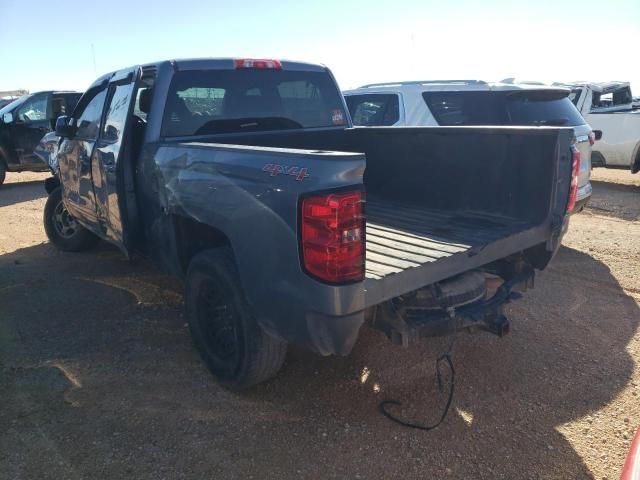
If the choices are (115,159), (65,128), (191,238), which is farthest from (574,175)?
(65,128)

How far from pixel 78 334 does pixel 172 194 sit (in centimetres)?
155

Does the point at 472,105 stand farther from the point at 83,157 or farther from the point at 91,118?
the point at 83,157

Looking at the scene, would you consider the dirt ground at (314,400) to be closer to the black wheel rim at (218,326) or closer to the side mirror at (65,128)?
the black wheel rim at (218,326)

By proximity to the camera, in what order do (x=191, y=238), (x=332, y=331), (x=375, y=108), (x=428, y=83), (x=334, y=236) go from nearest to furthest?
1. (x=334, y=236)
2. (x=332, y=331)
3. (x=191, y=238)
4. (x=428, y=83)
5. (x=375, y=108)

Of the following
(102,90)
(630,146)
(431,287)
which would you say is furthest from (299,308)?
(630,146)

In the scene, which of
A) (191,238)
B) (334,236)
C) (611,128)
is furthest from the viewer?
(611,128)

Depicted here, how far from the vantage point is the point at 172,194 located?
3.30 m

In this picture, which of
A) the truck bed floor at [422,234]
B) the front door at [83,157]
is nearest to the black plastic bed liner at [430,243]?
the truck bed floor at [422,234]

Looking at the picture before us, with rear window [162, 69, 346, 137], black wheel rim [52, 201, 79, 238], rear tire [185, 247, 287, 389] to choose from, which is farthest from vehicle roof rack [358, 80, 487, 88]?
rear tire [185, 247, 287, 389]

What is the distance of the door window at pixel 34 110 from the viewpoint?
37.1 ft

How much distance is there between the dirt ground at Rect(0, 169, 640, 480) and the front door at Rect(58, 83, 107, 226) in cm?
87

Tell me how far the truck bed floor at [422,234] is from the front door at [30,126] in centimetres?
1008

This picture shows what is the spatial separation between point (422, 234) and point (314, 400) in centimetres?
123

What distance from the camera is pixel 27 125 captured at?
1127cm
